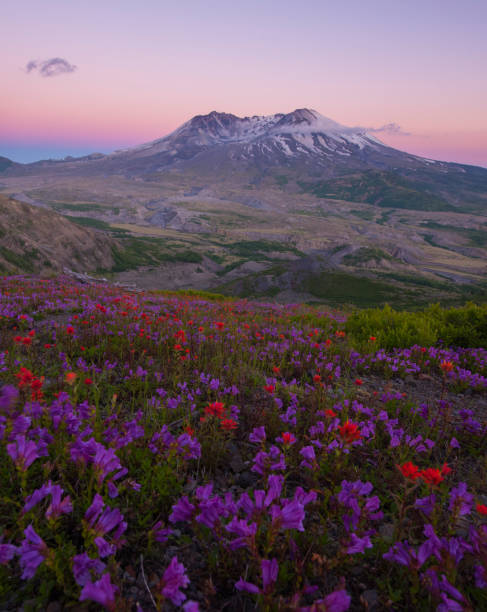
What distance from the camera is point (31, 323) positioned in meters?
6.75

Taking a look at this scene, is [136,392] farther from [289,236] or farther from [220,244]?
[289,236]

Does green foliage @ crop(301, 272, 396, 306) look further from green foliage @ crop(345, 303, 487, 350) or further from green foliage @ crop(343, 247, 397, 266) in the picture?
green foliage @ crop(343, 247, 397, 266)

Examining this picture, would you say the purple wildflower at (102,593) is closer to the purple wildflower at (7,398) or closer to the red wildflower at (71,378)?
the purple wildflower at (7,398)

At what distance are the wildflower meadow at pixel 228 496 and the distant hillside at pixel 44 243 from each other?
4353 centimetres

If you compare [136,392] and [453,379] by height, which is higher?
[136,392]

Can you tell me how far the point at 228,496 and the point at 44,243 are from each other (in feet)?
219

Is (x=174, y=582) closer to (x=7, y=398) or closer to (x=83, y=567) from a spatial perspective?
(x=83, y=567)

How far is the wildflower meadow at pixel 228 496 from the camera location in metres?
1.54

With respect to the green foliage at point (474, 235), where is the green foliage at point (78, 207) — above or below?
above

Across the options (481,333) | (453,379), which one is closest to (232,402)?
(453,379)

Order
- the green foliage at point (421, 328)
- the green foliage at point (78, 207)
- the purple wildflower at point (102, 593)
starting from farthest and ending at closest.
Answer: the green foliage at point (78, 207) → the green foliage at point (421, 328) → the purple wildflower at point (102, 593)

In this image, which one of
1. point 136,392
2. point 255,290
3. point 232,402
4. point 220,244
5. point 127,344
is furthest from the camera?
point 220,244

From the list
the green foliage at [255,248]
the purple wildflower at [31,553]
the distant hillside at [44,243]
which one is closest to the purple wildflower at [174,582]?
the purple wildflower at [31,553]

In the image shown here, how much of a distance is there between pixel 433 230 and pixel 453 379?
219m
